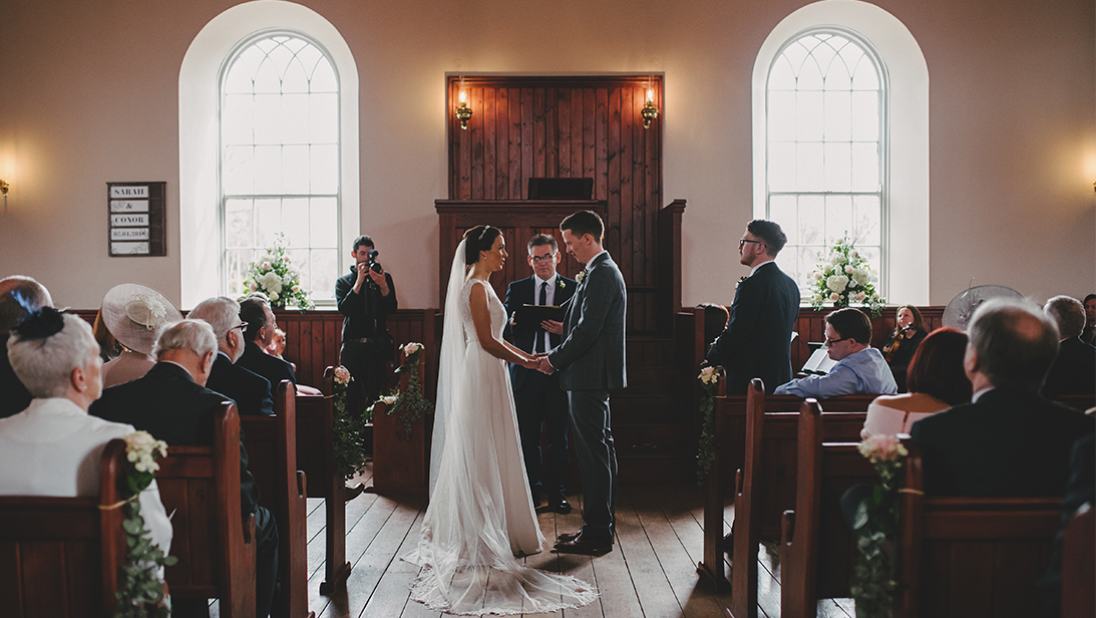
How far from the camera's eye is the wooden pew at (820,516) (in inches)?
84.8

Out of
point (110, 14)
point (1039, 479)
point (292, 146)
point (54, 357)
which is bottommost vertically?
point (1039, 479)

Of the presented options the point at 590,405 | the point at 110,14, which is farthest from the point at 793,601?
the point at 110,14

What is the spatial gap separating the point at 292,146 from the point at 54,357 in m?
6.66

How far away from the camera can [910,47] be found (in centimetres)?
753

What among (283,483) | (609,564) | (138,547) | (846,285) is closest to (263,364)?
(283,483)

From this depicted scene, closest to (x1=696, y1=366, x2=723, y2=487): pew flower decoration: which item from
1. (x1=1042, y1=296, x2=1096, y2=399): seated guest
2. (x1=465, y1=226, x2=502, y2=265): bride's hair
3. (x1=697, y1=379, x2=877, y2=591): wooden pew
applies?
(x1=697, y1=379, x2=877, y2=591): wooden pew

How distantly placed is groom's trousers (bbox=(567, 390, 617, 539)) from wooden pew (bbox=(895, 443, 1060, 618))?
7.12ft

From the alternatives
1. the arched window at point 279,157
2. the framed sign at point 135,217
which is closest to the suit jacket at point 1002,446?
the arched window at point 279,157

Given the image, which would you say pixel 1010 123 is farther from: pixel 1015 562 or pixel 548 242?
pixel 1015 562

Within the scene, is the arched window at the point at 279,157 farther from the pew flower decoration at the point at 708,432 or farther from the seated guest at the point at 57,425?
the seated guest at the point at 57,425

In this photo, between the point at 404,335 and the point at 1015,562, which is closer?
the point at 1015,562

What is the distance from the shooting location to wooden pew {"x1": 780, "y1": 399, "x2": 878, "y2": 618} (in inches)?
84.8

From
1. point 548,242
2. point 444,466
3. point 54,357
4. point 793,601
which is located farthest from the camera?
point 548,242

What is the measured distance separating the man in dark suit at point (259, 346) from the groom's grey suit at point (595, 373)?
1.39 meters
